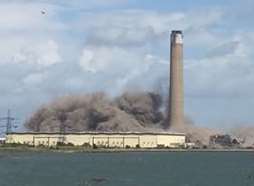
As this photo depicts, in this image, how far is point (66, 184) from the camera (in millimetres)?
73562

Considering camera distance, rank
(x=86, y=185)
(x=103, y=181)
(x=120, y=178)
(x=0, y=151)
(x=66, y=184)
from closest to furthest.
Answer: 1. (x=86, y=185)
2. (x=66, y=184)
3. (x=103, y=181)
4. (x=120, y=178)
5. (x=0, y=151)

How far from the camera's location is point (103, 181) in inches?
3093

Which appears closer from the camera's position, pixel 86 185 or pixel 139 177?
pixel 86 185

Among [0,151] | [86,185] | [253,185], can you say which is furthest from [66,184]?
[0,151]

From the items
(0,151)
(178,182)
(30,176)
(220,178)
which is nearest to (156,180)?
(178,182)

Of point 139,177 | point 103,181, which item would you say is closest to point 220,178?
point 139,177

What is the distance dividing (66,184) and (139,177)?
48.3 ft

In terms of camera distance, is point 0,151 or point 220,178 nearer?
point 220,178

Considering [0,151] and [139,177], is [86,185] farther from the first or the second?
[0,151]

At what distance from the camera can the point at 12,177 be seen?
280 feet

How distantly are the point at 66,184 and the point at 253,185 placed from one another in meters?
17.1

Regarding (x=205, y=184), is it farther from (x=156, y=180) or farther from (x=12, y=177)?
(x=12, y=177)

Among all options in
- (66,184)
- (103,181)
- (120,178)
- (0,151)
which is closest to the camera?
(66,184)

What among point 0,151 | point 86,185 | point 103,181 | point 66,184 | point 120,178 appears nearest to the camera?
point 86,185
